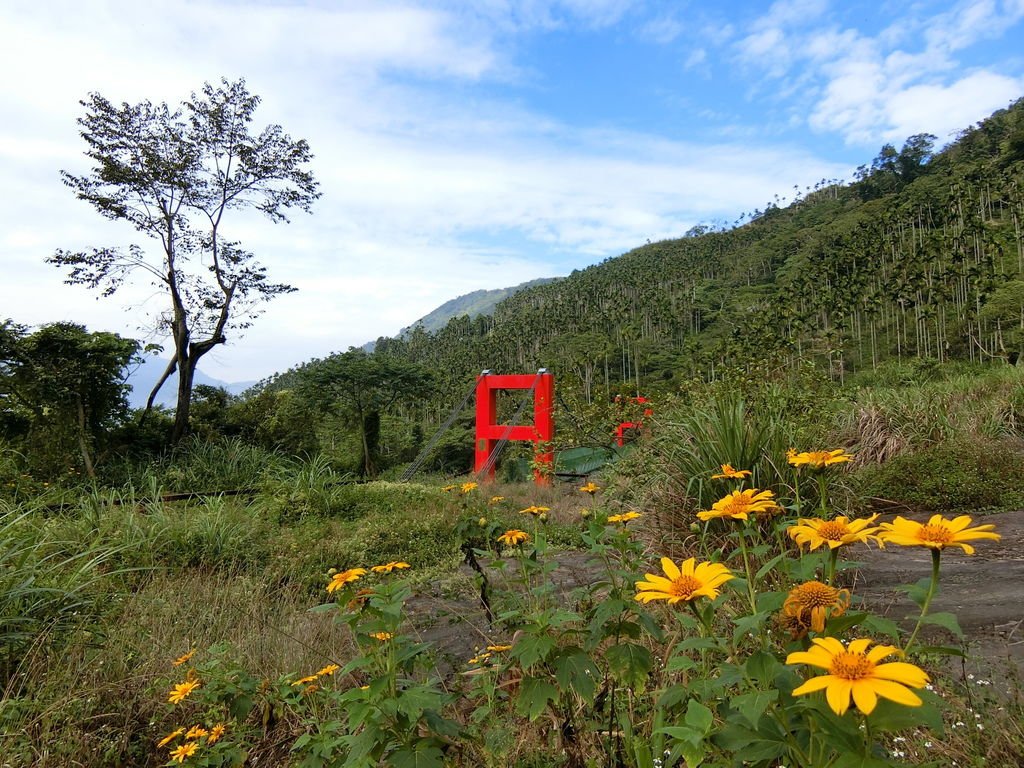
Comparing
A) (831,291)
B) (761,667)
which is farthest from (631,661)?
(831,291)

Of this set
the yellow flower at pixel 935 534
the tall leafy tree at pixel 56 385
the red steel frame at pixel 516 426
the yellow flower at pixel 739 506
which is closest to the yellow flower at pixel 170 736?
the yellow flower at pixel 739 506

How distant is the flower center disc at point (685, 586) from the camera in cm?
75

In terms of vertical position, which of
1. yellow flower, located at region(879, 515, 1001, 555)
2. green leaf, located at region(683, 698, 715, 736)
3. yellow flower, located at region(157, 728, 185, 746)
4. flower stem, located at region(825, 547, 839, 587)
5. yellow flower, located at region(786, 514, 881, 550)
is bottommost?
yellow flower, located at region(157, 728, 185, 746)

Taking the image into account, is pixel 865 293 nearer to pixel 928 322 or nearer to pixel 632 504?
pixel 928 322

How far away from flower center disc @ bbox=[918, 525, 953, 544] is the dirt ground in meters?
0.79

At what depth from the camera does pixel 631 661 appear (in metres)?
1.02

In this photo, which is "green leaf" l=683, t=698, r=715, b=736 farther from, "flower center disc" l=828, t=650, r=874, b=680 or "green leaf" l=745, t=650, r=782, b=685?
"flower center disc" l=828, t=650, r=874, b=680

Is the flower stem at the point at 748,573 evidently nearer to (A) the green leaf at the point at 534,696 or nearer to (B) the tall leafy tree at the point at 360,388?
(A) the green leaf at the point at 534,696

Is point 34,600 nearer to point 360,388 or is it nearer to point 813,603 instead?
Result: point 813,603

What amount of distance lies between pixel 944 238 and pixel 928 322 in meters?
10.1

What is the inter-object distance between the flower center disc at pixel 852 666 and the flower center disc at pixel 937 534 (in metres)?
0.19

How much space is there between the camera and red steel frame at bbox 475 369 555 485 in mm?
9867

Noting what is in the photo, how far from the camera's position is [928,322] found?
35625mm

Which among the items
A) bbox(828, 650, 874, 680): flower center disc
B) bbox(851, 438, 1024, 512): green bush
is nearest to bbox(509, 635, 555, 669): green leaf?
bbox(828, 650, 874, 680): flower center disc
